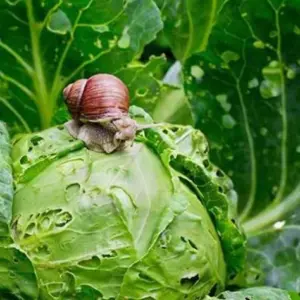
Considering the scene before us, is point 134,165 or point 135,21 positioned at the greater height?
point 135,21

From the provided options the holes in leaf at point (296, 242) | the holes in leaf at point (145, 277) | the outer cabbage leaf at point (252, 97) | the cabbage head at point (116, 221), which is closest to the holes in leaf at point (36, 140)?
the cabbage head at point (116, 221)

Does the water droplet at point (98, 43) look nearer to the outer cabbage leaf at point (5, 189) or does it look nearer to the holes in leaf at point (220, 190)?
the outer cabbage leaf at point (5, 189)

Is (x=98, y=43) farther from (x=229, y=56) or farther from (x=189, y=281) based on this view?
(x=189, y=281)

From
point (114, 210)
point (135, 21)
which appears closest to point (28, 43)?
point (135, 21)

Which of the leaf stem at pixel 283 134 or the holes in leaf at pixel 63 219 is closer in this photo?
the holes in leaf at pixel 63 219

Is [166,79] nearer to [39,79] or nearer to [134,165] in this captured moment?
[39,79]

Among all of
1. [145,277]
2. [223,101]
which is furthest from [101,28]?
[145,277]
